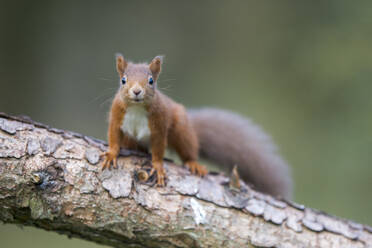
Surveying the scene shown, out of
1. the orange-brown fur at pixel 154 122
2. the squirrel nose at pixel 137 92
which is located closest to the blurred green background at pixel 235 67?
the orange-brown fur at pixel 154 122

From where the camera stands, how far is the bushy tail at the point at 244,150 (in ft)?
10.6

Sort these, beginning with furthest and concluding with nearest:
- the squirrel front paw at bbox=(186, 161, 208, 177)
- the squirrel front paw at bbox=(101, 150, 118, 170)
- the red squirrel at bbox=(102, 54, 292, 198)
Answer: the squirrel front paw at bbox=(186, 161, 208, 177) → the red squirrel at bbox=(102, 54, 292, 198) → the squirrel front paw at bbox=(101, 150, 118, 170)

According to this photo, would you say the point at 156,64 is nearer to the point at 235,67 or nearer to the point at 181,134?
the point at 181,134

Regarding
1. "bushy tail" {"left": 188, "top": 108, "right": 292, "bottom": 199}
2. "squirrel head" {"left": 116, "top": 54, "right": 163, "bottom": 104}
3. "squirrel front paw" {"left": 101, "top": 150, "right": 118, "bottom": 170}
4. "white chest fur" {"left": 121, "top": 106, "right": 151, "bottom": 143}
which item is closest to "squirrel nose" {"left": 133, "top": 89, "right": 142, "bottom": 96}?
"squirrel head" {"left": 116, "top": 54, "right": 163, "bottom": 104}

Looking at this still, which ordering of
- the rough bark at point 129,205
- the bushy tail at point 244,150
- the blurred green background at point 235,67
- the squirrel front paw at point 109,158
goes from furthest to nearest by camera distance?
the blurred green background at point 235,67 → the bushy tail at point 244,150 → the squirrel front paw at point 109,158 → the rough bark at point 129,205

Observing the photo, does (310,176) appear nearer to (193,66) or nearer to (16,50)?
(193,66)

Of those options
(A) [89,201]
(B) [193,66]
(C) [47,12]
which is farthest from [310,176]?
(C) [47,12]

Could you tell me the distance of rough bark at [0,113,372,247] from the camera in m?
2.10

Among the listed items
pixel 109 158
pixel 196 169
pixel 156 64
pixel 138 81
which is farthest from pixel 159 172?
pixel 156 64

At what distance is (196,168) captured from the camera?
2.96m

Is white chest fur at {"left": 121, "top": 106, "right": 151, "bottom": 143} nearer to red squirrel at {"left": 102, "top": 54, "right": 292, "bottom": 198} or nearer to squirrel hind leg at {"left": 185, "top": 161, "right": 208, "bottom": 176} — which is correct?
red squirrel at {"left": 102, "top": 54, "right": 292, "bottom": 198}

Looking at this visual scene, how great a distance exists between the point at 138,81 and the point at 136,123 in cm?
36

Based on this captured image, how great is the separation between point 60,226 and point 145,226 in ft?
1.53

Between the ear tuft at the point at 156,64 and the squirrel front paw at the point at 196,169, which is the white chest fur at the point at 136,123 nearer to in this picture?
the ear tuft at the point at 156,64
